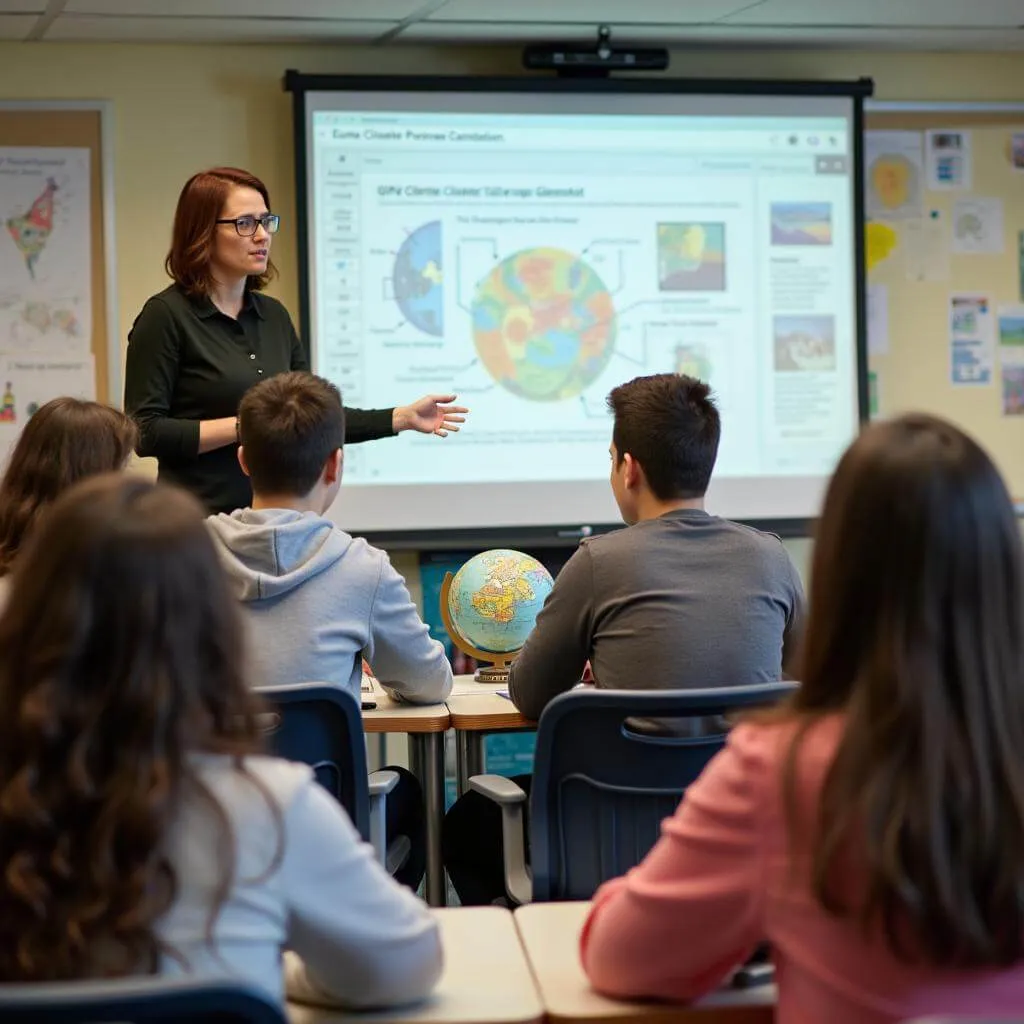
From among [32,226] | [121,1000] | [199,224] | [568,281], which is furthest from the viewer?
[568,281]

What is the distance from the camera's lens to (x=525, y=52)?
15.4ft

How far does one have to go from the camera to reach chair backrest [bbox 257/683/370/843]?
2023mm

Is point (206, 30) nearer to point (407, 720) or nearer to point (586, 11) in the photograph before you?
point (586, 11)

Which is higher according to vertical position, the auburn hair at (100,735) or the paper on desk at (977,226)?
the paper on desk at (977,226)

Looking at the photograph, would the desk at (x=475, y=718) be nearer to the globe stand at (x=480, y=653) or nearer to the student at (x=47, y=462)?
the globe stand at (x=480, y=653)

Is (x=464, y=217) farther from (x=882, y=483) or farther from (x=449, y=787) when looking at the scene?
(x=882, y=483)

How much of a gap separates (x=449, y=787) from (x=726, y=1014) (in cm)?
369

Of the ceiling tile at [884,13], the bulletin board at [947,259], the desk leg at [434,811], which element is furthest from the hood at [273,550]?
the bulletin board at [947,259]

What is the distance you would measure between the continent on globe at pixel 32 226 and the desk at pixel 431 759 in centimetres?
246

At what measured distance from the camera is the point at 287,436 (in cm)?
241

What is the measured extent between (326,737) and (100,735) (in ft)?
3.28

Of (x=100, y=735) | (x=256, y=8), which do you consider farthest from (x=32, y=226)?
(x=100, y=735)

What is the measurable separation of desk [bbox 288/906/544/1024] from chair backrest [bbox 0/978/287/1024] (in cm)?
27

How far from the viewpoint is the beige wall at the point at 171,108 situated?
453 cm
